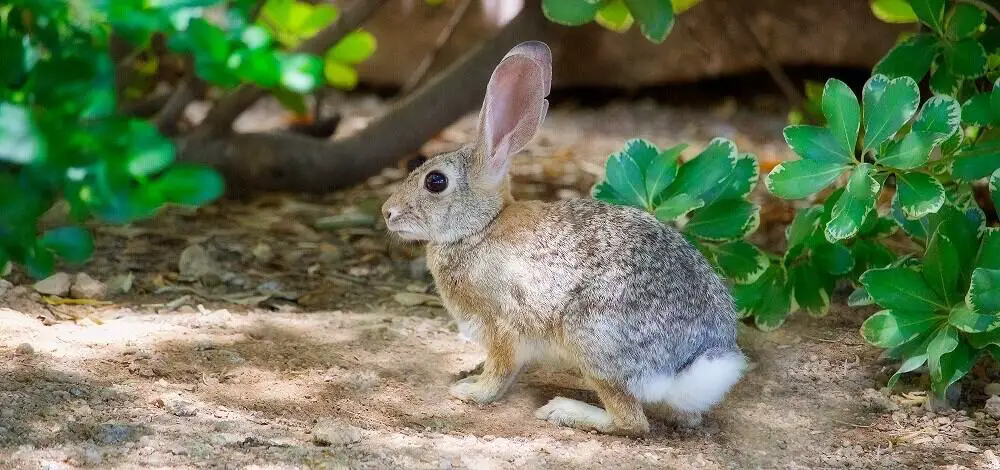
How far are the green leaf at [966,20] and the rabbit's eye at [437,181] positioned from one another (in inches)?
80.2

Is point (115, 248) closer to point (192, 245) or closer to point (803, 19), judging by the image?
point (192, 245)

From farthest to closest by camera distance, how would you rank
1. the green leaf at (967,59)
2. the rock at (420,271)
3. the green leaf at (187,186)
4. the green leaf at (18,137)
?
the rock at (420,271)
the green leaf at (967,59)
the green leaf at (187,186)
the green leaf at (18,137)

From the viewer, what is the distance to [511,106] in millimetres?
3574

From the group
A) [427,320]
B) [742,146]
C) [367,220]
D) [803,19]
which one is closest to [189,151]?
[367,220]

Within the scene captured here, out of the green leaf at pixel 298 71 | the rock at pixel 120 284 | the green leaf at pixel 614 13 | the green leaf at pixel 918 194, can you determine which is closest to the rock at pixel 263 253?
the rock at pixel 120 284

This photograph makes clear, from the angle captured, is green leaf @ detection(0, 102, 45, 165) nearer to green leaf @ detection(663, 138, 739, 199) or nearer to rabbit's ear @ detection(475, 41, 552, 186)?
rabbit's ear @ detection(475, 41, 552, 186)

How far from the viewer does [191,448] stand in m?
2.95

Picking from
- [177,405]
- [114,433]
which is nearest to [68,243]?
[114,433]

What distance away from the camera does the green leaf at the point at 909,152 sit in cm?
335

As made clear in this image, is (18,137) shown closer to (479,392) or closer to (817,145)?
(479,392)

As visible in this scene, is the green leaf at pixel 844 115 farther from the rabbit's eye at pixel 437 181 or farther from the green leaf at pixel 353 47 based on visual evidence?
the green leaf at pixel 353 47

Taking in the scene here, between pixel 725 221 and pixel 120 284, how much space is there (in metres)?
2.55

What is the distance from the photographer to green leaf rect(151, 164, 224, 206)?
2.29m

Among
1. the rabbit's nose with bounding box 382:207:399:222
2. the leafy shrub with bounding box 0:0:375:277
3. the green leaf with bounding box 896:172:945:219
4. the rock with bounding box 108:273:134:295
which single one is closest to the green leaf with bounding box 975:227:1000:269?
the green leaf with bounding box 896:172:945:219
